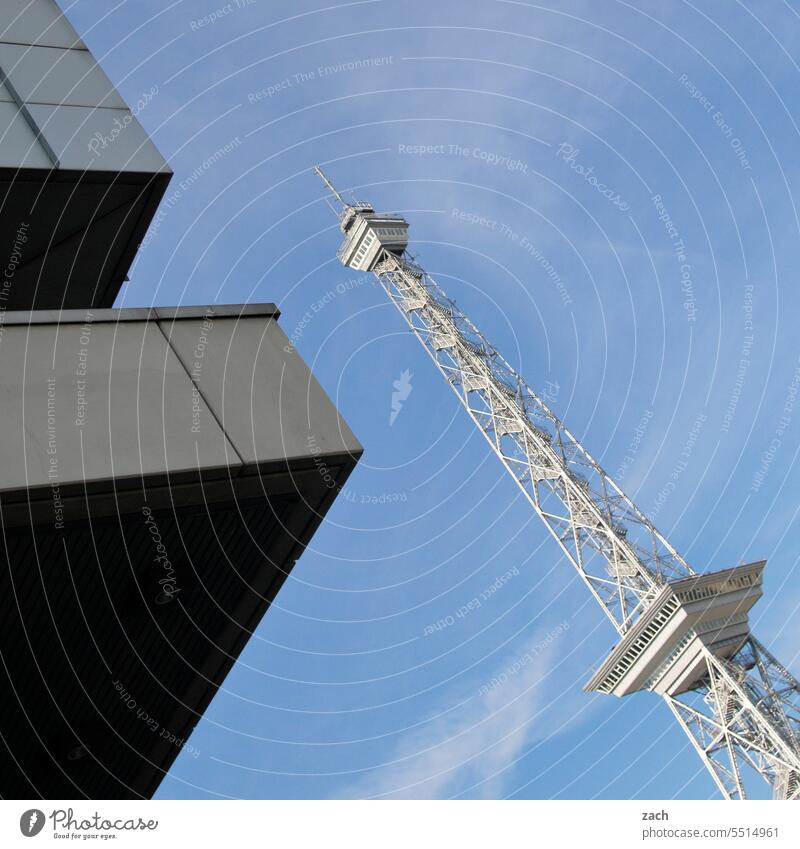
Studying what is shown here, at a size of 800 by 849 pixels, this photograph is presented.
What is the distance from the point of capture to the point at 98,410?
27.6 ft

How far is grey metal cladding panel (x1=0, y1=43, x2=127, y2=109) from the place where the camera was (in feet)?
42.4

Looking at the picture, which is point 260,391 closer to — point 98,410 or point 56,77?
point 98,410

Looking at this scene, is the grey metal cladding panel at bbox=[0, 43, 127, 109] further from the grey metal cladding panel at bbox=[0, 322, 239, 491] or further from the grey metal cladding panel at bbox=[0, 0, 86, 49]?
the grey metal cladding panel at bbox=[0, 322, 239, 491]

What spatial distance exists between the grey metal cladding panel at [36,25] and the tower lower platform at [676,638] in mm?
43437

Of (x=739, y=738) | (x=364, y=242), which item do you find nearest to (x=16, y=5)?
(x=739, y=738)

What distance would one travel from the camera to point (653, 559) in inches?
2062

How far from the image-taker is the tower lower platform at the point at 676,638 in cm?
4888

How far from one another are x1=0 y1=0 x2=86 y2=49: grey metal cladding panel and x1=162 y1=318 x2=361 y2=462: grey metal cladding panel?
741 cm

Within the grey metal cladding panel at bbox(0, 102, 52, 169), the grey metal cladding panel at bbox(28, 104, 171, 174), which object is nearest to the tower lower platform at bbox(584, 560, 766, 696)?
the grey metal cladding panel at bbox(28, 104, 171, 174)

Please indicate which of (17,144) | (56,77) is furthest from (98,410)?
(56,77)

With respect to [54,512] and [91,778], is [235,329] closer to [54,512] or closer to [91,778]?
[54,512]

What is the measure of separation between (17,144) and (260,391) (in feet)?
19.3

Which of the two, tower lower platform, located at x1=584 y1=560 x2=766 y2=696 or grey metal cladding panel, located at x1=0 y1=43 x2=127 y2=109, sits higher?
grey metal cladding panel, located at x1=0 y1=43 x2=127 y2=109

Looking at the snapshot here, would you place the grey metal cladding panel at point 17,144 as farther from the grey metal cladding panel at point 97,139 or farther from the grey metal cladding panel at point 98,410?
the grey metal cladding panel at point 98,410
